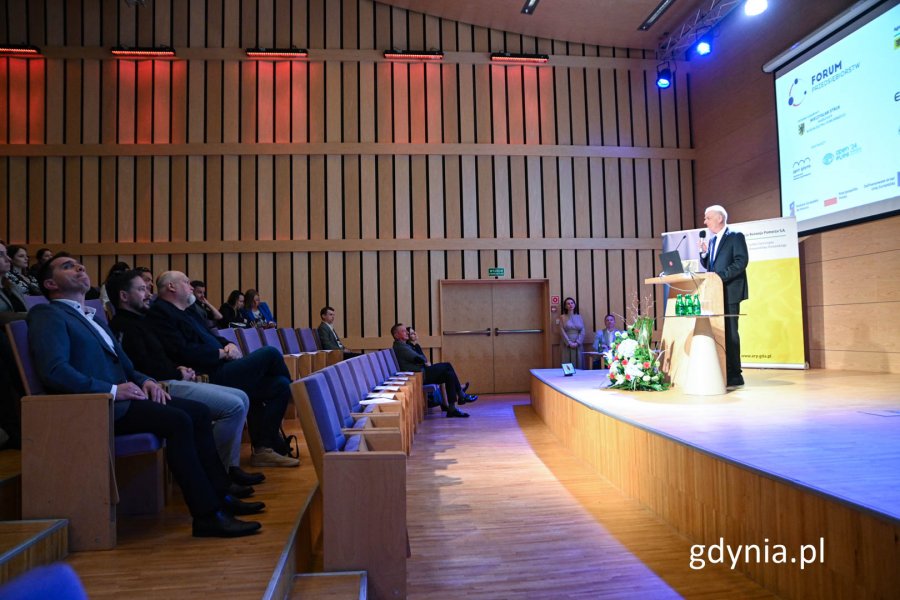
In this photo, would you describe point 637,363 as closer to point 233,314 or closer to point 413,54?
point 233,314

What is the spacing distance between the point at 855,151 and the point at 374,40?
249 inches

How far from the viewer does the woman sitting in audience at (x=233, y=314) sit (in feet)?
19.7

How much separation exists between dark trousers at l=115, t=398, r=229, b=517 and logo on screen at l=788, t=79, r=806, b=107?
6.93m

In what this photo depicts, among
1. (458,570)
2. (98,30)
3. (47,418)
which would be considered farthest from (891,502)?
(98,30)

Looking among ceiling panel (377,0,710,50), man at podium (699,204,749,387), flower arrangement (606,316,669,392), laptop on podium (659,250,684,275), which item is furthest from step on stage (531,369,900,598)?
ceiling panel (377,0,710,50)

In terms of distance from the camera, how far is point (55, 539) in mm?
2000

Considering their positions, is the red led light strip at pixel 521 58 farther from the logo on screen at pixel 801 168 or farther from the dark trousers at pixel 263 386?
the dark trousers at pixel 263 386

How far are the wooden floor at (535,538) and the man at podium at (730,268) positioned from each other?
1.60 m

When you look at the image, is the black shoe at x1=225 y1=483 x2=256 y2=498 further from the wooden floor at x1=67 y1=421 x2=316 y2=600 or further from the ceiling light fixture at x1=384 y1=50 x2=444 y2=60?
the ceiling light fixture at x1=384 y1=50 x2=444 y2=60

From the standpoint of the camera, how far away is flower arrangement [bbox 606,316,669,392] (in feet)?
15.7

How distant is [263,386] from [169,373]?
59cm

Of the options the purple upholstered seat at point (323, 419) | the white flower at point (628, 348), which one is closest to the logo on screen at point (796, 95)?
the white flower at point (628, 348)

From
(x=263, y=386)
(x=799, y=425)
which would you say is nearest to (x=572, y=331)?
(x=799, y=425)

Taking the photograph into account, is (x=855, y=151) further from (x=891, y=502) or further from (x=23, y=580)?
(x=23, y=580)
